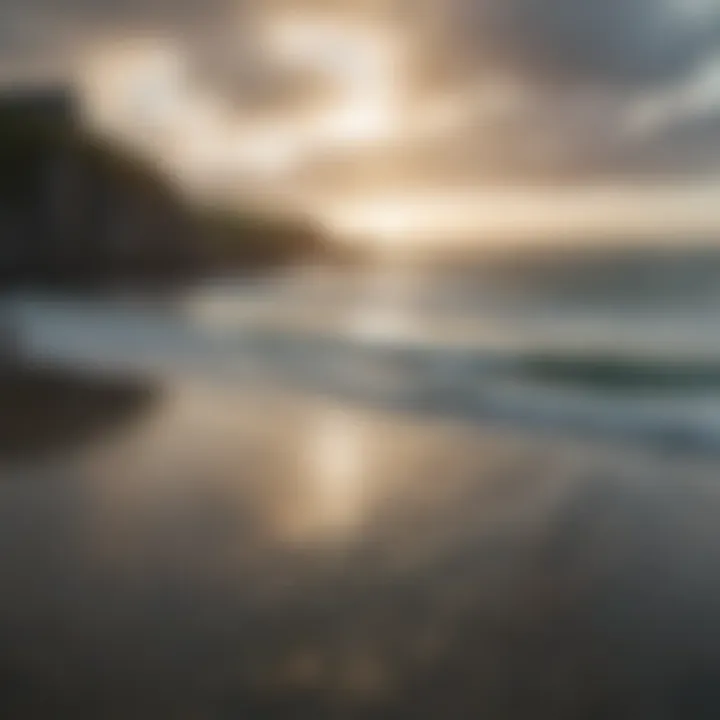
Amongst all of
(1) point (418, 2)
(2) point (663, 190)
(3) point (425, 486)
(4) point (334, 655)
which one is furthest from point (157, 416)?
(2) point (663, 190)

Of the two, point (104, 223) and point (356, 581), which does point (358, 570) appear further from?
point (104, 223)

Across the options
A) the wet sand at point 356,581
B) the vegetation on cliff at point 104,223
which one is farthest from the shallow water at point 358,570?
the vegetation on cliff at point 104,223

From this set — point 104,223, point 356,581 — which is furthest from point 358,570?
point 104,223

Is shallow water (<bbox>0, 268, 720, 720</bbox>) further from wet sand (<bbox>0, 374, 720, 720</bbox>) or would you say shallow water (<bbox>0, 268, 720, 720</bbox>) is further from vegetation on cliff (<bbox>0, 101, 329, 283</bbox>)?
vegetation on cliff (<bbox>0, 101, 329, 283</bbox>)

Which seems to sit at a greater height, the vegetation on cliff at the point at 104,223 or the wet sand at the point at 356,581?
the vegetation on cliff at the point at 104,223

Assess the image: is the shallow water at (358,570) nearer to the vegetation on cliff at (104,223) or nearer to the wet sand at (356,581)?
the wet sand at (356,581)

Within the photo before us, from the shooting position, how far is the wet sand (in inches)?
21.0

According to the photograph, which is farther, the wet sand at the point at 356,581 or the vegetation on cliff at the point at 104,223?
the vegetation on cliff at the point at 104,223

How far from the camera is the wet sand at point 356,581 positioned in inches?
21.0

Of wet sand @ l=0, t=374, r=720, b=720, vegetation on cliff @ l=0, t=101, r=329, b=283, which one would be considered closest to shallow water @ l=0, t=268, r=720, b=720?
wet sand @ l=0, t=374, r=720, b=720

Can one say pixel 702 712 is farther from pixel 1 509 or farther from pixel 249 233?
pixel 249 233

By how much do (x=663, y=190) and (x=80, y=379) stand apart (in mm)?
1283

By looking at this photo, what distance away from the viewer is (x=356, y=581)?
71 cm

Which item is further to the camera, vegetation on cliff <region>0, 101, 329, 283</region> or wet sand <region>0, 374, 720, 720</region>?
vegetation on cliff <region>0, 101, 329, 283</region>
